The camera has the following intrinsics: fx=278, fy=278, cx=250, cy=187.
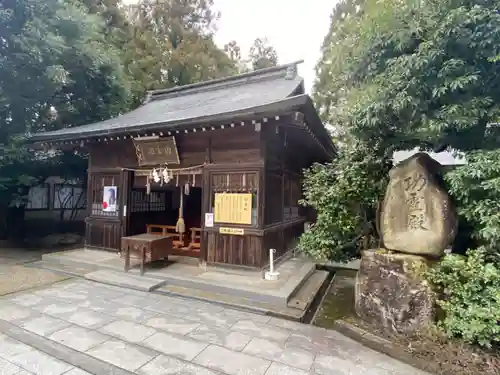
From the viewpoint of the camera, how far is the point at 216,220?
6156 mm

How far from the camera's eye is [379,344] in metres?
3.42

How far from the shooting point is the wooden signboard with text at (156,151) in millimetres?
6633

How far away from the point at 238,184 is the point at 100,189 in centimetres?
439

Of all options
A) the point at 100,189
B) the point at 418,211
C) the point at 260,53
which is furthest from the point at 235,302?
the point at 260,53

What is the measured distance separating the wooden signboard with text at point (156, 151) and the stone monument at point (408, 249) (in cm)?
474

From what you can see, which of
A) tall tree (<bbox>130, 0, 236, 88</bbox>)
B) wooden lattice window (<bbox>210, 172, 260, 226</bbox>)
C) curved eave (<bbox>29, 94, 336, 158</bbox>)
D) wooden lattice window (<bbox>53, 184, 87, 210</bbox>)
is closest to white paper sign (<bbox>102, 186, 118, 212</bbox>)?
curved eave (<bbox>29, 94, 336, 158</bbox>)

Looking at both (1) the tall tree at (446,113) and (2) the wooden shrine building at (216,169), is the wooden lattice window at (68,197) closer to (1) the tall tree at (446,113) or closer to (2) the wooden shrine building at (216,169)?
(2) the wooden shrine building at (216,169)

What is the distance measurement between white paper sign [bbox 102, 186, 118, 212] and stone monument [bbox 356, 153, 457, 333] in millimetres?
6402

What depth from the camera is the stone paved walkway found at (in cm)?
293

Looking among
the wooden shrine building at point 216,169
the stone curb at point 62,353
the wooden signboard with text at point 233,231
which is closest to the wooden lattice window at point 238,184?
the wooden shrine building at point 216,169

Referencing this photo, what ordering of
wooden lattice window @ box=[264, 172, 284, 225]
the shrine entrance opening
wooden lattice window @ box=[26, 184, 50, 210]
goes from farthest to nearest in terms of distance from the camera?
wooden lattice window @ box=[26, 184, 50, 210], the shrine entrance opening, wooden lattice window @ box=[264, 172, 284, 225]

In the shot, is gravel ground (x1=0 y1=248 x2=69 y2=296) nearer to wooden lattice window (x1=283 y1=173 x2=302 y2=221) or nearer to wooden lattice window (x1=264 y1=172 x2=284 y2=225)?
wooden lattice window (x1=264 y1=172 x2=284 y2=225)

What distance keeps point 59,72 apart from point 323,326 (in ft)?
30.9

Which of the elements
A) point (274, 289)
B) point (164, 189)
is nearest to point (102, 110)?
point (164, 189)
